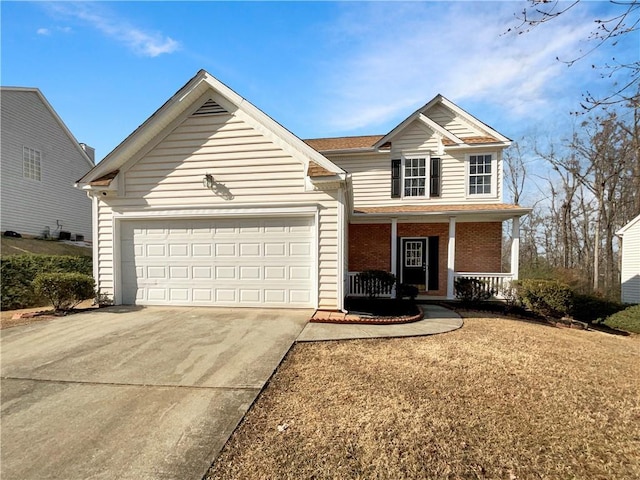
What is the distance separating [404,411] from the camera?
3.38m

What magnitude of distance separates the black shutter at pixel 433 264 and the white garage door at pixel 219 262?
23.4 feet

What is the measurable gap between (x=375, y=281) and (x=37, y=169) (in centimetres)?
1776

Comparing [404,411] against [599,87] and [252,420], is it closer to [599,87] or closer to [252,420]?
[252,420]

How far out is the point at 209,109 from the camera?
8.09m

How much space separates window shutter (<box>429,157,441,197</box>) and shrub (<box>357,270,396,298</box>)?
4563mm

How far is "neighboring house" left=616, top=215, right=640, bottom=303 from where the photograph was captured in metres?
15.3

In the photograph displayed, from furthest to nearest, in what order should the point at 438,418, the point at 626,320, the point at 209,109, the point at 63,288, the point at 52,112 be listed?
the point at 52,112
the point at 626,320
the point at 209,109
the point at 63,288
the point at 438,418

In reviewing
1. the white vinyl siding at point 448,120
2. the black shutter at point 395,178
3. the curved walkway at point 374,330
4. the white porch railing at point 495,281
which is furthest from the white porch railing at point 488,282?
the white vinyl siding at point 448,120

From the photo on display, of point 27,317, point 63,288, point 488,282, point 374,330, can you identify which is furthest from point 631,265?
point 27,317

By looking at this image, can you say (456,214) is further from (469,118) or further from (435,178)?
(469,118)

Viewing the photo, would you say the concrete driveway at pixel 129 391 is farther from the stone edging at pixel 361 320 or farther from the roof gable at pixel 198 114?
the roof gable at pixel 198 114

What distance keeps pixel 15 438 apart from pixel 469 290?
37.5 ft

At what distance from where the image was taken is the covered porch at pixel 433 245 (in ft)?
36.9

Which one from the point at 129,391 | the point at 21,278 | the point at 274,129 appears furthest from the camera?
the point at 21,278
